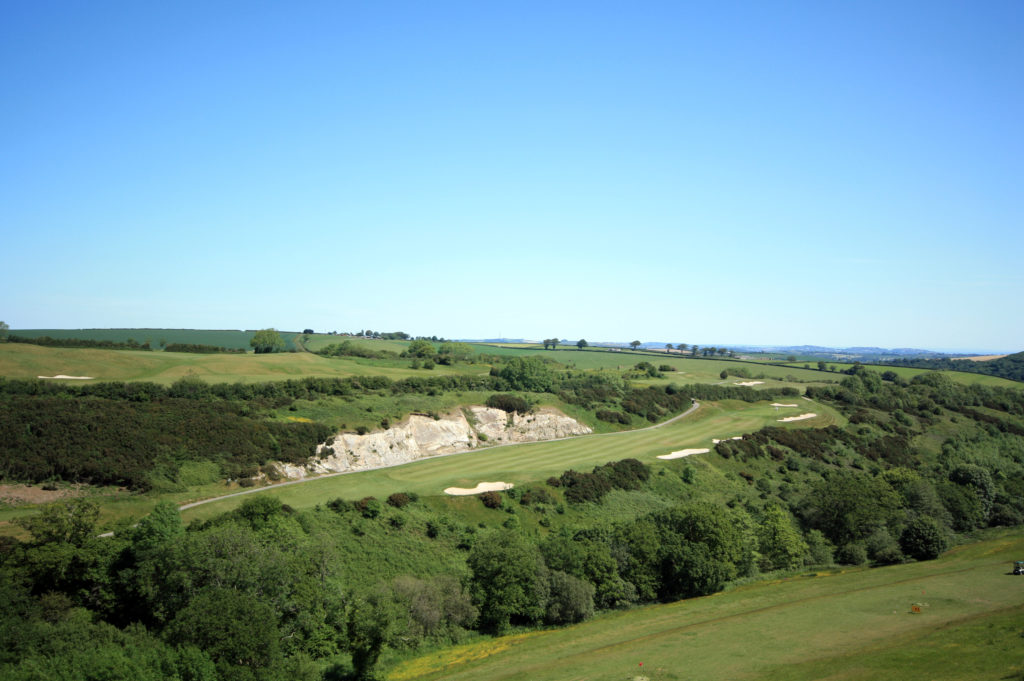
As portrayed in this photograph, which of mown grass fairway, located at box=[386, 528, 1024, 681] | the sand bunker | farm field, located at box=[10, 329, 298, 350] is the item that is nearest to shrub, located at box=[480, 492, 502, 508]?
mown grass fairway, located at box=[386, 528, 1024, 681]

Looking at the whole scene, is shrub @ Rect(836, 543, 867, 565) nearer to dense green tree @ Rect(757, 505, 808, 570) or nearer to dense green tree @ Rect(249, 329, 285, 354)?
dense green tree @ Rect(757, 505, 808, 570)

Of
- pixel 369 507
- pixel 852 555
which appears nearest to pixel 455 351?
pixel 369 507

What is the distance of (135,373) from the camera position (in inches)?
3342

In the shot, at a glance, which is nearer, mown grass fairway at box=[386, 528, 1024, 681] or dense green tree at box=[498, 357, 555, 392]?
mown grass fairway at box=[386, 528, 1024, 681]

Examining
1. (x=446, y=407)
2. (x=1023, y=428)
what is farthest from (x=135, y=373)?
(x=1023, y=428)

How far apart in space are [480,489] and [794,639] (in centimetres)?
3340

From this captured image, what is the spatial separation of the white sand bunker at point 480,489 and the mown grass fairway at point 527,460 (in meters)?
0.90

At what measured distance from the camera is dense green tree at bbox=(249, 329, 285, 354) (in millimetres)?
139500

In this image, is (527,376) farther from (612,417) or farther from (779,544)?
(779,544)

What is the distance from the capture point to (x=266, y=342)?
141375mm

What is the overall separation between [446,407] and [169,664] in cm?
6252

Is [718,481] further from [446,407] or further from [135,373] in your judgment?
[135,373]

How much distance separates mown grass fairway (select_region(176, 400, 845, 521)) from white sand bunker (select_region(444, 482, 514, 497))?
0.90 meters

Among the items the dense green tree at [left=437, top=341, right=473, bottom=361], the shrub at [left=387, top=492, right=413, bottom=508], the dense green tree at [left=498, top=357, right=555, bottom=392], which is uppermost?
the dense green tree at [left=437, top=341, right=473, bottom=361]
